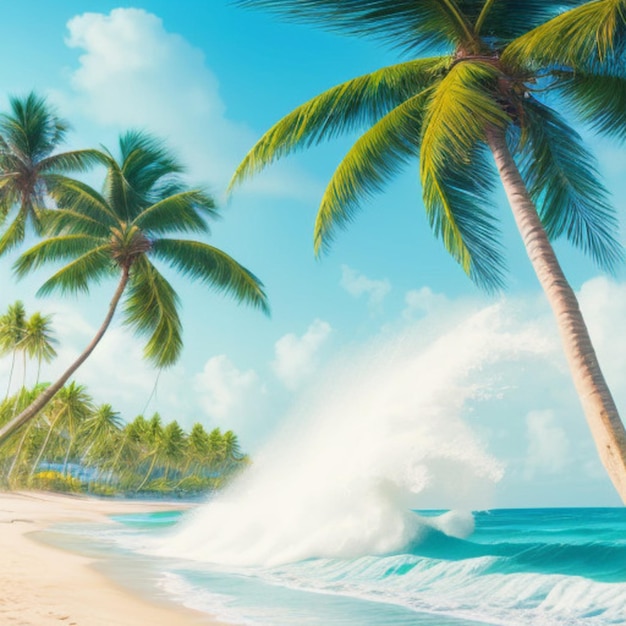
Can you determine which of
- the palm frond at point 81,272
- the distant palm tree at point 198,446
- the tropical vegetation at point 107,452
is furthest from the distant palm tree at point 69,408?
the palm frond at point 81,272

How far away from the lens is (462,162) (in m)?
7.83

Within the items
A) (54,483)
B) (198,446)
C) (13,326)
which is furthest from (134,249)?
(198,446)

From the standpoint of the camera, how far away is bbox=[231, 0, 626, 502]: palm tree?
5922 millimetres

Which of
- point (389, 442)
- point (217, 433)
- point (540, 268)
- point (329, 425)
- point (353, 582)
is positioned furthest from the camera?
point (217, 433)

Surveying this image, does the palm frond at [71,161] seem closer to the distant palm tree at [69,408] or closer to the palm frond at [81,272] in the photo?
the palm frond at [81,272]

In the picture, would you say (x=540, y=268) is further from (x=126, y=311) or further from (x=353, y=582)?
(x=126, y=311)

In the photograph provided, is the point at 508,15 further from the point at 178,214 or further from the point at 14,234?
the point at 14,234

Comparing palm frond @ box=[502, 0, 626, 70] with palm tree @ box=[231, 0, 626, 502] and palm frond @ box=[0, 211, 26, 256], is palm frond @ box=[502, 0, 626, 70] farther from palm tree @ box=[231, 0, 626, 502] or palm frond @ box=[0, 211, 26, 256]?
palm frond @ box=[0, 211, 26, 256]

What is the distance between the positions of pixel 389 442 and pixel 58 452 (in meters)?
65.5

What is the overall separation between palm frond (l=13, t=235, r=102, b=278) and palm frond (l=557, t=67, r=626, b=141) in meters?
13.1

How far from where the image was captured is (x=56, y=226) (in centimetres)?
1634

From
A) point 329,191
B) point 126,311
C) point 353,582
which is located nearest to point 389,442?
point 353,582

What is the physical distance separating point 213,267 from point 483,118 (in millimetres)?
11606

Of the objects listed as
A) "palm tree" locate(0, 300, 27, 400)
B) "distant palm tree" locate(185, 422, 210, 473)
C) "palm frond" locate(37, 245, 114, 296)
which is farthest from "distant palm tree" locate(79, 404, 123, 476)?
"palm frond" locate(37, 245, 114, 296)
